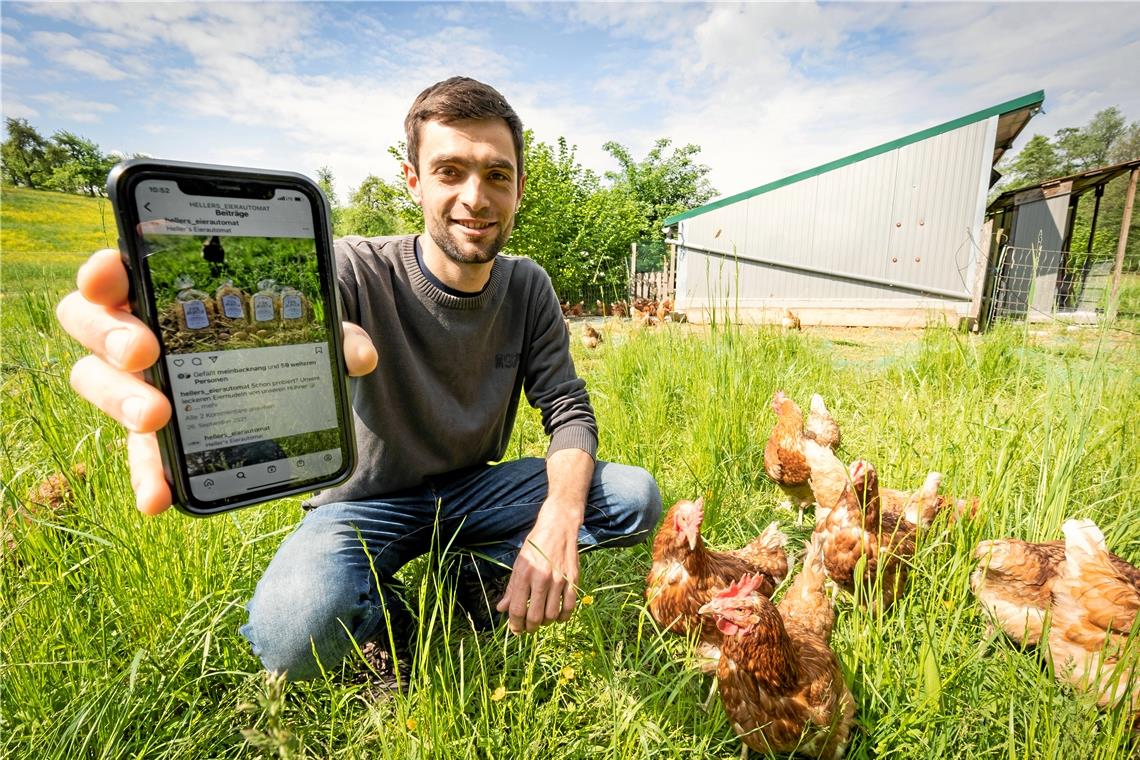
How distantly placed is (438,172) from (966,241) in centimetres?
1113

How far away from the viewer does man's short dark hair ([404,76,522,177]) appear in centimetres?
172

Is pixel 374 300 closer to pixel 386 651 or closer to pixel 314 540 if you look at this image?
pixel 314 540

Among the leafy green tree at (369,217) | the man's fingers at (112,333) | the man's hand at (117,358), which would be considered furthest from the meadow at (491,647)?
the leafy green tree at (369,217)

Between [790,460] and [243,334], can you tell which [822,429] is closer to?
[790,460]

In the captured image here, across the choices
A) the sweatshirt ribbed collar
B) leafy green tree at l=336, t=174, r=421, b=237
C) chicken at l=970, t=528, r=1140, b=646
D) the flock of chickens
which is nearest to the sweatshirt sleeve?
the sweatshirt ribbed collar

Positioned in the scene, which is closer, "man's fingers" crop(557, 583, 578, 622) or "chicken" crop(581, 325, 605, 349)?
"man's fingers" crop(557, 583, 578, 622)

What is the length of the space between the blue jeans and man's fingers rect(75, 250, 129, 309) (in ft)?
2.33

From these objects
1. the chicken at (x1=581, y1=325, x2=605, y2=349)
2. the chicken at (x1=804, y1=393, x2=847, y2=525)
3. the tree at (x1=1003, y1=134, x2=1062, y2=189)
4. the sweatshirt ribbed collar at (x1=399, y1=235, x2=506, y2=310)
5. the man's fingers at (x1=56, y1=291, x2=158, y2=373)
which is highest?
the tree at (x1=1003, y1=134, x2=1062, y2=189)

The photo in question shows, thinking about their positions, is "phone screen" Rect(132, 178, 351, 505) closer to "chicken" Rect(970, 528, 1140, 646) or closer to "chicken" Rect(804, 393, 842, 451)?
"chicken" Rect(970, 528, 1140, 646)

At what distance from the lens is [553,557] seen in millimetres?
1411

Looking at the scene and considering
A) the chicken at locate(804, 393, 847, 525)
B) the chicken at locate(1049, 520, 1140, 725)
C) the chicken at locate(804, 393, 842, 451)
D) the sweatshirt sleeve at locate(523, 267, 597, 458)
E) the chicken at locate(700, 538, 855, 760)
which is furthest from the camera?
the chicken at locate(804, 393, 842, 451)

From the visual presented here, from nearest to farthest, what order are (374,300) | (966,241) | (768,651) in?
(768,651)
(374,300)
(966,241)

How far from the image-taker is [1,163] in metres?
3.75

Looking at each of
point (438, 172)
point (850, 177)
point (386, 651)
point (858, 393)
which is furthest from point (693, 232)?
point (386, 651)
